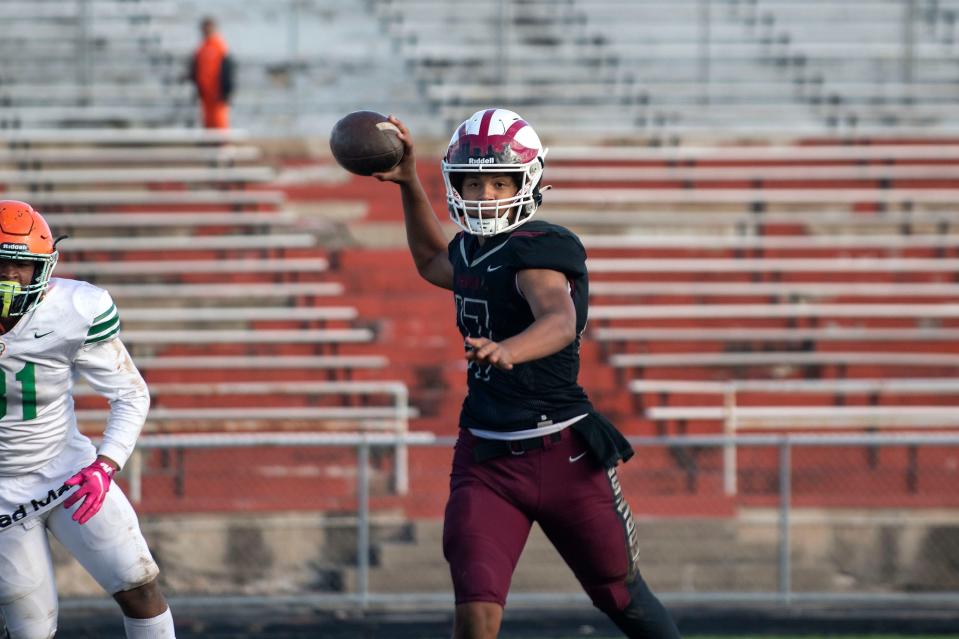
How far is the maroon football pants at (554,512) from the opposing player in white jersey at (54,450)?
3.41 ft

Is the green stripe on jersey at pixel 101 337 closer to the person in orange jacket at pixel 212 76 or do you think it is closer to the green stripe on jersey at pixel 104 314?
the green stripe on jersey at pixel 104 314

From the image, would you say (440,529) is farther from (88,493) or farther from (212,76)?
(212,76)

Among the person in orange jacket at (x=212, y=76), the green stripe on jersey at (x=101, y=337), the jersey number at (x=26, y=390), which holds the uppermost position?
the person in orange jacket at (x=212, y=76)

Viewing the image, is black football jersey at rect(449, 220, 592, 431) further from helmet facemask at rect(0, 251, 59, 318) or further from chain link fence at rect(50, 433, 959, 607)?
chain link fence at rect(50, 433, 959, 607)

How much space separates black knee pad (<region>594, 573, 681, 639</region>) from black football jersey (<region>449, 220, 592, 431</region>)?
21.6 inches

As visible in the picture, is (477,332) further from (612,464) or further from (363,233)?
(363,233)

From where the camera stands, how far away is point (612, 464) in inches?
164

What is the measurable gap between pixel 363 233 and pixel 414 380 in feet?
5.08

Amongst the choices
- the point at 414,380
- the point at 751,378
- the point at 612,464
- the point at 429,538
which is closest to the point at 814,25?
the point at 751,378

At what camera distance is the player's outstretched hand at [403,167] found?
4.67 metres

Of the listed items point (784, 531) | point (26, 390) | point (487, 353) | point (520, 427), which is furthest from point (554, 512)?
point (784, 531)

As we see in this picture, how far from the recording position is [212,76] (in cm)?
1159

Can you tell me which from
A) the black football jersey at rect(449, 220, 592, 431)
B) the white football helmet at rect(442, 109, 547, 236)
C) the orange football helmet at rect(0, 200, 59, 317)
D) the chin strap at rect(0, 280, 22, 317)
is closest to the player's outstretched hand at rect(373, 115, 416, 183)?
the white football helmet at rect(442, 109, 547, 236)

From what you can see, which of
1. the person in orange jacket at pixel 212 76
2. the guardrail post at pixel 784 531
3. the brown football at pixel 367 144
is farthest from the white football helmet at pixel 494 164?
the person in orange jacket at pixel 212 76
